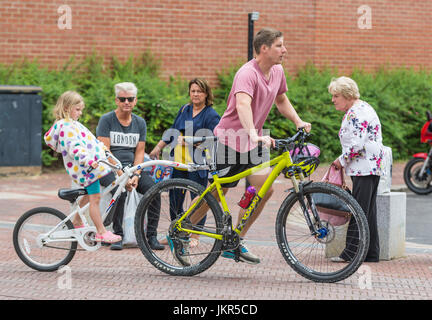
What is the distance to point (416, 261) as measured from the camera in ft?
23.1

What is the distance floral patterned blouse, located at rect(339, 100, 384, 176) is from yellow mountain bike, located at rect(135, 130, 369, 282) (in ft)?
2.67

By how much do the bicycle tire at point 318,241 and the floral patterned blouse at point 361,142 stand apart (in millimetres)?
995

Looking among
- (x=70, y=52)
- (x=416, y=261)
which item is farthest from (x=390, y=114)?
(x=416, y=261)

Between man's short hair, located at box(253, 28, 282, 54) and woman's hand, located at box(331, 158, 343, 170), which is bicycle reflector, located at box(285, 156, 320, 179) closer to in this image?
woman's hand, located at box(331, 158, 343, 170)

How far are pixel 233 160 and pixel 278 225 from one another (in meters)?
0.62

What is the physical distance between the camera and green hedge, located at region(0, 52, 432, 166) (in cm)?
1378

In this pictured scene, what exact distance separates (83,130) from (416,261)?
3102 millimetres

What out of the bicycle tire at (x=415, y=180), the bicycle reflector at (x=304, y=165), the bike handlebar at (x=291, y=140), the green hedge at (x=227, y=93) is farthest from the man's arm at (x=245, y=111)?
the green hedge at (x=227, y=93)

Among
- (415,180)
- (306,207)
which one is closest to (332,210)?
(306,207)

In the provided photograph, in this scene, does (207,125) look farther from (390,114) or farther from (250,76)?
(390,114)

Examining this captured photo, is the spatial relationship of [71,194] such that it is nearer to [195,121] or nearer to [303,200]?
[195,121]

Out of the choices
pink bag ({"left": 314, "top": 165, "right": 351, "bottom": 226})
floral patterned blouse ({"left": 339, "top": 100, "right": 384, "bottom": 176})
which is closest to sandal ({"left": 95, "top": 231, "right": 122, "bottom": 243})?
pink bag ({"left": 314, "top": 165, "right": 351, "bottom": 226})

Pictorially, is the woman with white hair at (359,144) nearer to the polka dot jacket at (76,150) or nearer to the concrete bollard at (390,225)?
the concrete bollard at (390,225)

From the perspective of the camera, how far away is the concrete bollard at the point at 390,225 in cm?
702
